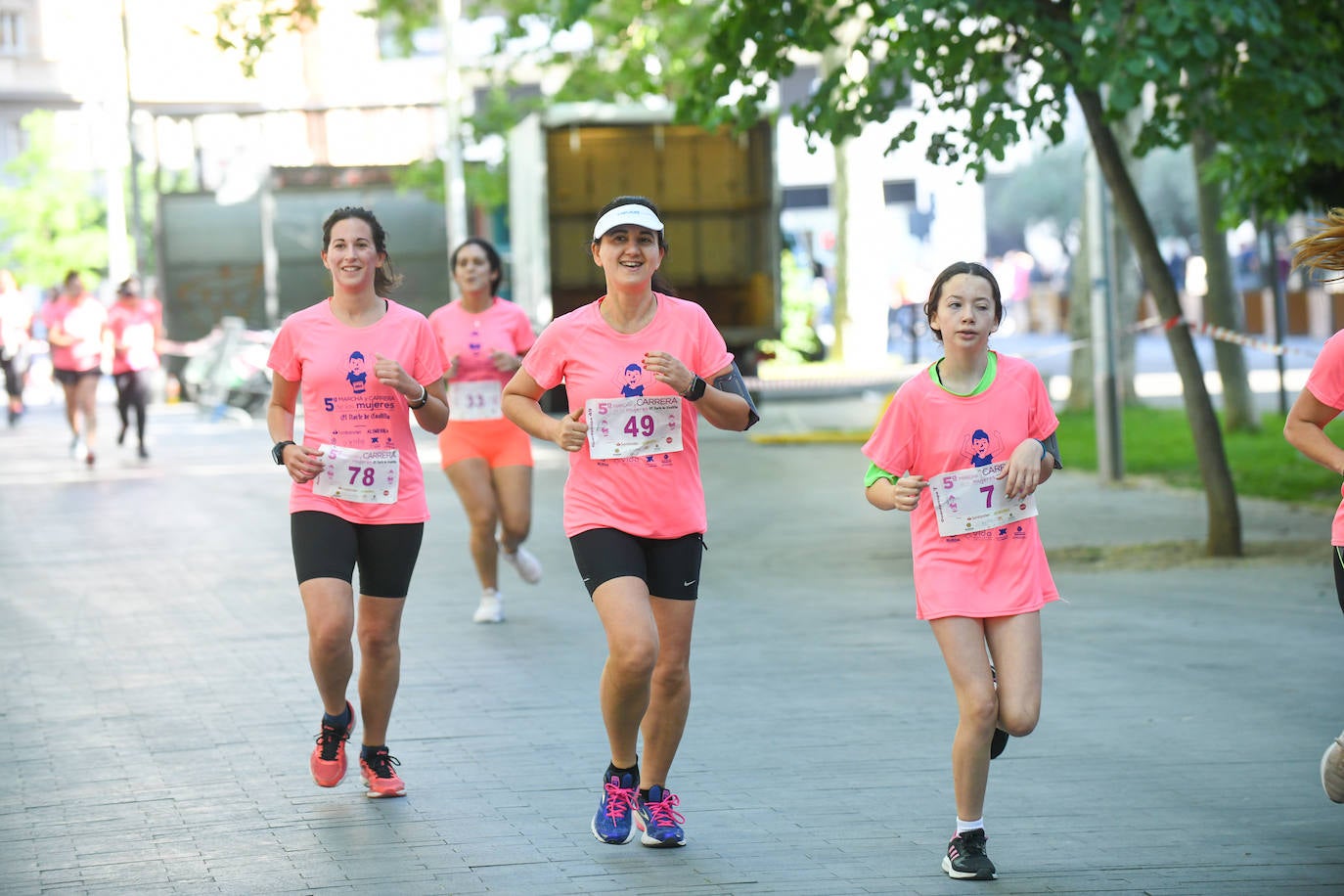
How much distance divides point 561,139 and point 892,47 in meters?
14.4

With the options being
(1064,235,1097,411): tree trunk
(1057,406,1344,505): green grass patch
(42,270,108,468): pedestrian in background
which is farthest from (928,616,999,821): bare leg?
(1064,235,1097,411): tree trunk

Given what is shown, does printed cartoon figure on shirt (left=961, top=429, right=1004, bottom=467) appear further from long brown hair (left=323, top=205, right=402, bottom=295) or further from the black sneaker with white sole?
long brown hair (left=323, top=205, right=402, bottom=295)

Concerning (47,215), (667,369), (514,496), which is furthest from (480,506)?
(47,215)

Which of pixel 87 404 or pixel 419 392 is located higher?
pixel 419 392

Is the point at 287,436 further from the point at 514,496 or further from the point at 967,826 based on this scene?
the point at 514,496

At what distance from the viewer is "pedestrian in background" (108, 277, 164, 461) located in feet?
67.2

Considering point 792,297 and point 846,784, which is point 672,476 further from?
point 792,297

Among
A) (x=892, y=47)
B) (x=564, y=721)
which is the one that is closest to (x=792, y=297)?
(x=892, y=47)

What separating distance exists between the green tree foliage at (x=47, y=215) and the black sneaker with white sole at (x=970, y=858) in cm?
5785

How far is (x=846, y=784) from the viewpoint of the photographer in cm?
678

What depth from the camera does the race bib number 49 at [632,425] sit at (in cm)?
589

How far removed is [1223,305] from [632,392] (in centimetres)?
1529

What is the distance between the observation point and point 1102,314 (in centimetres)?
1623

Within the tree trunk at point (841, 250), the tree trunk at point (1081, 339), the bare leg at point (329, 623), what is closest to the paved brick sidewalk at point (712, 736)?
the bare leg at point (329, 623)
